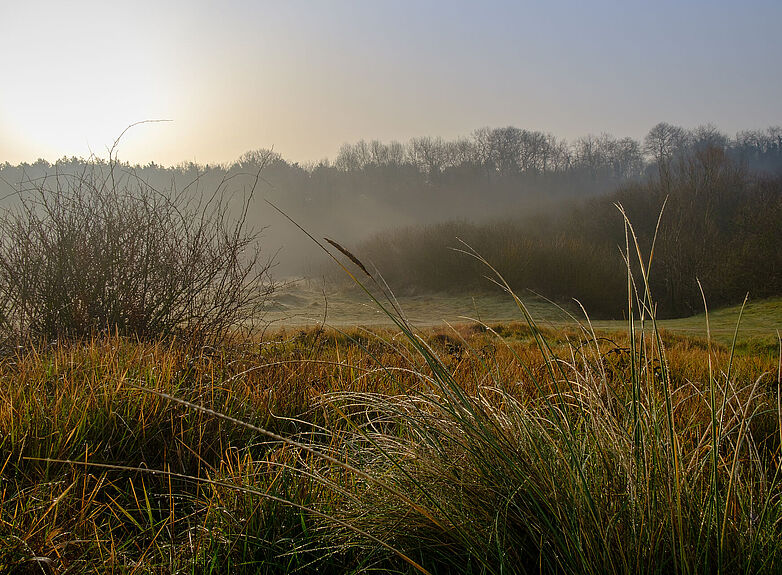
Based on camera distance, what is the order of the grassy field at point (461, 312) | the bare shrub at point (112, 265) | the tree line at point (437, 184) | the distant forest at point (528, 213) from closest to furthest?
the bare shrub at point (112, 265)
the grassy field at point (461, 312)
the distant forest at point (528, 213)
the tree line at point (437, 184)

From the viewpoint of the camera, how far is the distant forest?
19.0 meters

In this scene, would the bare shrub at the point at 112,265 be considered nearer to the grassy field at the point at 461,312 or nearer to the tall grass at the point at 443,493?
the tall grass at the point at 443,493

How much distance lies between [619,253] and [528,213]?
672 inches

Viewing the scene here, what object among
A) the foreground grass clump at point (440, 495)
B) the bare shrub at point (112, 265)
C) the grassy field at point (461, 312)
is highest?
the bare shrub at point (112, 265)

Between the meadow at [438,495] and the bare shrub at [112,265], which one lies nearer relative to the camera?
the meadow at [438,495]

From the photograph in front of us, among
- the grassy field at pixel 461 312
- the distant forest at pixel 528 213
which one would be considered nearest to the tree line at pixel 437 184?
the distant forest at pixel 528 213

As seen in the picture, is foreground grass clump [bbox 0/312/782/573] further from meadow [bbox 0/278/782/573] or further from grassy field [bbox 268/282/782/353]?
grassy field [bbox 268/282/782/353]

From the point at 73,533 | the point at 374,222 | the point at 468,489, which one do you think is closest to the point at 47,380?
the point at 73,533

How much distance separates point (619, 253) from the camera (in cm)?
1873

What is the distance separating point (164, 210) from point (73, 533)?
416cm

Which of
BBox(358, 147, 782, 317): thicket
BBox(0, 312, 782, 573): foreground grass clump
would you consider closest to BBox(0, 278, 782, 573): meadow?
BBox(0, 312, 782, 573): foreground grass clump

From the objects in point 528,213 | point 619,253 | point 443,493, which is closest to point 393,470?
point 443,493

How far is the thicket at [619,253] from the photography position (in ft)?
64.0

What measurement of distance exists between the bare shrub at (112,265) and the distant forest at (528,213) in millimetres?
309
